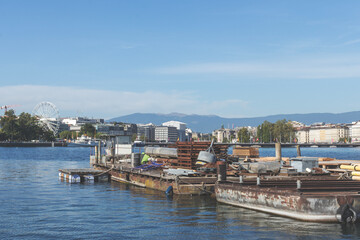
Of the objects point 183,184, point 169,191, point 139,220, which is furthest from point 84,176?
point 139,220

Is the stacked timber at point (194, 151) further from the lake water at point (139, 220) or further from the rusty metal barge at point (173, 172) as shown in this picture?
the lake water at point (139, 220)

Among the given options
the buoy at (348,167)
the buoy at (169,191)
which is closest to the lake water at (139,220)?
the buoy at (169,191)

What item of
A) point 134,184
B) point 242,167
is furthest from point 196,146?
point 134,184

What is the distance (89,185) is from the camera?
49.6m

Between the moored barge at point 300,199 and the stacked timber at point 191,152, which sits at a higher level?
the stacked timber at point 191,152

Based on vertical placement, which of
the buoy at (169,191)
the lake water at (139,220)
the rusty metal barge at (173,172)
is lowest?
the lake water at (139,220)

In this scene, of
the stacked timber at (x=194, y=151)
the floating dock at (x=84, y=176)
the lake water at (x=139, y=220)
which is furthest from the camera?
the floating dock at (x=84, y=176)

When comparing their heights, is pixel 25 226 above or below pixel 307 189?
below

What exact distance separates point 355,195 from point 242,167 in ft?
58.2

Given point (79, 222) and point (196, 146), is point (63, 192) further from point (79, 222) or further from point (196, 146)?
point (79, 222)

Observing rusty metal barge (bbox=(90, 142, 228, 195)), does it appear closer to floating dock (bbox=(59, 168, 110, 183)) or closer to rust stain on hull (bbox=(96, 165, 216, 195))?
rust stain on hull (bbox=(96, 165, 216, 195))

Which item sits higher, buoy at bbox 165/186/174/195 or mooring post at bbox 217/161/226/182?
mooring post at bbox 217/161/226/182

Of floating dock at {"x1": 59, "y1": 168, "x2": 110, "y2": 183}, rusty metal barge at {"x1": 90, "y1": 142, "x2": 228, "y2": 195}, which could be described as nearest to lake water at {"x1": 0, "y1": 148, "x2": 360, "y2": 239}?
rusty metal barge at {"x1": 90, "y1": 142, "x2": 228, "y2": 195}

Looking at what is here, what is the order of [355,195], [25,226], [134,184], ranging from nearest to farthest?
[355,195] → [25,226] → [134,184]
